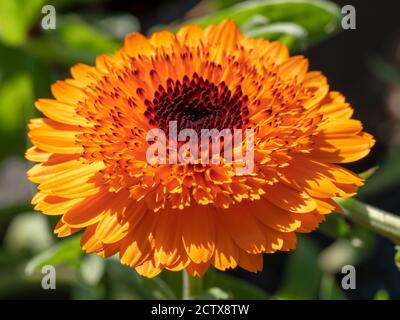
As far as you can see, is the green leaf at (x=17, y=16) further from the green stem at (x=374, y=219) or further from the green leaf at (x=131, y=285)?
the green stem at (x=374, y=219)

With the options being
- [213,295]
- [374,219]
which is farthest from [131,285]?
[374,219]

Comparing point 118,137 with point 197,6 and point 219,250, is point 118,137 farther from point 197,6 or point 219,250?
point 197,6

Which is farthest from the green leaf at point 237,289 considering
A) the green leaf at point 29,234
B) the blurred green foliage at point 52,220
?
the green leaf at point 29,234

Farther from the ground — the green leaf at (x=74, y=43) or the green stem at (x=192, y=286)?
the green leaf at (x=74, y=43)

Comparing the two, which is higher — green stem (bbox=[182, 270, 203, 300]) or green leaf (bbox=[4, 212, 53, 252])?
green leaf (bbox=[4, 212, 53, 252])

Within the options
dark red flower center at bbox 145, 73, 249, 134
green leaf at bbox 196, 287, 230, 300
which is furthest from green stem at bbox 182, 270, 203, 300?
dark red flower center at bbox 145, 73, 249, 134

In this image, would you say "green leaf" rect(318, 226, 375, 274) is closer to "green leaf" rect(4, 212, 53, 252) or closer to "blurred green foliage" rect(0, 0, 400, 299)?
"blurred green foliage" rect(0, 0, 400, 299)
